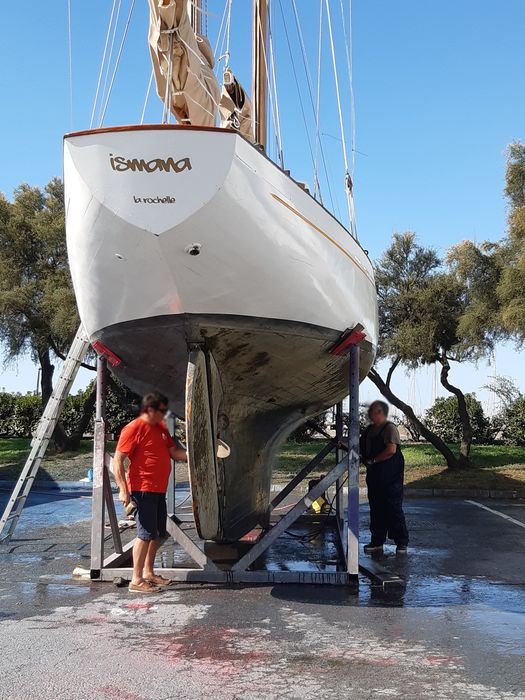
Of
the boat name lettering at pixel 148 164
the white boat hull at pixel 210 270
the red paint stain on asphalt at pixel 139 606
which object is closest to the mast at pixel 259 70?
the white boat hull at pixel 210 270

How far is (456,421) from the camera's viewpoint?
23.7m

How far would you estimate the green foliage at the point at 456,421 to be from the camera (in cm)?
2377

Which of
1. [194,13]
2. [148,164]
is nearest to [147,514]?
[148,164]

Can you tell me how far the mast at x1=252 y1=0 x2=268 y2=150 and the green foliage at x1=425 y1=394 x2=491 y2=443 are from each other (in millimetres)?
15895

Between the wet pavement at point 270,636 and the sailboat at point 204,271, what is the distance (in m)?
0.99

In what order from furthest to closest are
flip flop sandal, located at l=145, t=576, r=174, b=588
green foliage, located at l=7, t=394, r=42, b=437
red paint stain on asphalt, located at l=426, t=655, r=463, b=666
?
green foliage, located at l=7, t=394, r=42, b=437
flip flop sandal, located at l=145, t=576, r=174, b=588
red paint stain on asphalt, located at l=426, t=655, r=463, b=666

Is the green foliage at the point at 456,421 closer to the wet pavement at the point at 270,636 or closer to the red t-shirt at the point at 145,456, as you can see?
the wet pavement at the point at 270,636

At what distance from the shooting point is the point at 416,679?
357cm

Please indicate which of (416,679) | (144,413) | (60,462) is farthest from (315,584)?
(60,462)

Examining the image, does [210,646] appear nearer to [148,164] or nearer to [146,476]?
[146,476]

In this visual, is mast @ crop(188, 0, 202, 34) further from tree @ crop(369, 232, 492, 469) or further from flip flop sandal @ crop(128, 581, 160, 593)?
tree @ crop(369, 232, 492, 469)

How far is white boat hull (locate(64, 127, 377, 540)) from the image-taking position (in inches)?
190

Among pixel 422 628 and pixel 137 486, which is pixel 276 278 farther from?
pixel 422 628

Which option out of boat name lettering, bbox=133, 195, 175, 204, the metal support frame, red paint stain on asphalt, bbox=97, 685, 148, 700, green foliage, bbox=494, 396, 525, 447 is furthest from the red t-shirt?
green foliage, bbox=494, 396, 525, 447
